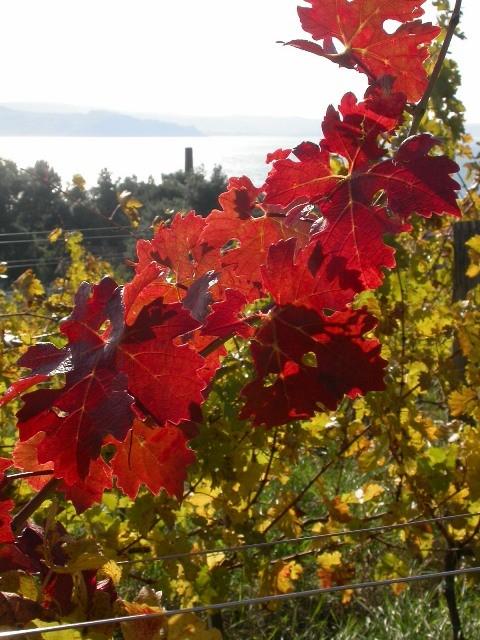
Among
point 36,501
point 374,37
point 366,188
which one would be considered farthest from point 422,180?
point 36,501

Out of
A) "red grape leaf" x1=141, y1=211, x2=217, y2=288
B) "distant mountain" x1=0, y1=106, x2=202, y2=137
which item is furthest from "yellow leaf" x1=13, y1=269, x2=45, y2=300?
"distant mountain" x1=0, y1=106, x2=202, y2=137

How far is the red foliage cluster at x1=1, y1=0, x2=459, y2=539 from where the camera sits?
24.2 inches

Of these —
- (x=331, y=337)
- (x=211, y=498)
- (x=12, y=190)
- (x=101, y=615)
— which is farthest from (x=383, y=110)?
(x=12, y=190)

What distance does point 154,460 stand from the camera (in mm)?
743

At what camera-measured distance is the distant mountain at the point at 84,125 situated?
57438mm

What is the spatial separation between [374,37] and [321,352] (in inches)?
13.1

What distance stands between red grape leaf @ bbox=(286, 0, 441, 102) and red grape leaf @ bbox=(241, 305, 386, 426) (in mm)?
268

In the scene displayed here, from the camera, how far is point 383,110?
2.48 feet

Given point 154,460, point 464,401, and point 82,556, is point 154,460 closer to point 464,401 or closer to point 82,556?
point 82,556

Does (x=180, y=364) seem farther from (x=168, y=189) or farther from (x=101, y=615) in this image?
(x=168, y=189)

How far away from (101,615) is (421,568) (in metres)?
2.72

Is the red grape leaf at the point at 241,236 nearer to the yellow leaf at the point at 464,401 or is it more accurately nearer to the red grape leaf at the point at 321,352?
the red grape leaf at the point at 321,352

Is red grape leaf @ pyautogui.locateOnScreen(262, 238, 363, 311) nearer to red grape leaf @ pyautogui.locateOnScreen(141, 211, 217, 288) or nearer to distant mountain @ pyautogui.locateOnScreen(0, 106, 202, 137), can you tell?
red grape leaf @ pyautogui.locateOnScreen(141, 211, 217, 288)

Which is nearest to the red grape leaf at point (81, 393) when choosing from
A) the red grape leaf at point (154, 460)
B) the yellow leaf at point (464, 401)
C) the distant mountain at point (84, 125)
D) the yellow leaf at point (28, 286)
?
the red grape leaf at point (154, 460)
